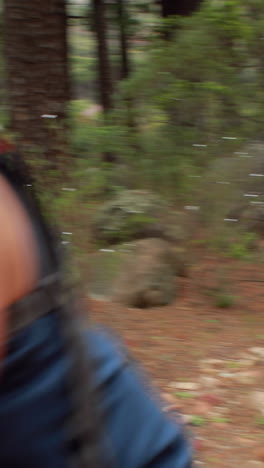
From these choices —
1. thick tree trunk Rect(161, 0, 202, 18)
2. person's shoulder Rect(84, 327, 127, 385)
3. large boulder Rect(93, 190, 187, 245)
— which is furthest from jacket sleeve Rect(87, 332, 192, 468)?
thick tree trunk Rect(161, 0, 202, 18)

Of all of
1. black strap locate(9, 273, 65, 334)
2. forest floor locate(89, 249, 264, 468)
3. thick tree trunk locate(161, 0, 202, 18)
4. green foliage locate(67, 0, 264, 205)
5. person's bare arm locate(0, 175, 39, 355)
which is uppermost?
thick tree trunk locate(161, 0, 202, 18)

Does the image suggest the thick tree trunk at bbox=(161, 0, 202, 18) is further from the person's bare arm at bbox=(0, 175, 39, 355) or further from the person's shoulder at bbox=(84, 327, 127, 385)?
the person's bare arm at bbox=(0, 175, 39, 355)

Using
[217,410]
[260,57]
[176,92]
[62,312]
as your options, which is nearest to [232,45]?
[260,57]

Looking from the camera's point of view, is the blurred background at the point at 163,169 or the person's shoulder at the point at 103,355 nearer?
the person's shoulder at the point at 103,355

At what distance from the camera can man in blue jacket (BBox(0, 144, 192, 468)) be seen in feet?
3.51

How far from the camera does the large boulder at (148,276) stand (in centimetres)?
652

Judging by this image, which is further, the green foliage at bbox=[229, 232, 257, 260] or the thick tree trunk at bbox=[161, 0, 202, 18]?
the thick tree trunk at bbox=[161, 0, 202, 18]

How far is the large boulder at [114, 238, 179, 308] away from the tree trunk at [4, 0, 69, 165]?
1886 millimetres

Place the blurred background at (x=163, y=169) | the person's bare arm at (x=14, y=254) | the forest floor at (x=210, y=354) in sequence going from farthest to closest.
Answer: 1. the blurred background at (x=163, y=169)
2. the forest floor at (x=210, y=354)
3. the person's bare arm at (x=14, y=254)

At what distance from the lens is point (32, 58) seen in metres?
6.93

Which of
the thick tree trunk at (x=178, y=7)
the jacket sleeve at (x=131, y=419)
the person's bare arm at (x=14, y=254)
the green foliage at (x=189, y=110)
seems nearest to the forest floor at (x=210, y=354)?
the green foliage at (x=189, y=110)

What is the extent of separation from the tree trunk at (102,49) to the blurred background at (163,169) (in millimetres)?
3117

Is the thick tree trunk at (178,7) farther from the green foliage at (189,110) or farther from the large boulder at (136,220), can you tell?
the large boulder at (136,220)

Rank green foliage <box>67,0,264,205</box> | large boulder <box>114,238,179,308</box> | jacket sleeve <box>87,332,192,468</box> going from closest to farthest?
jacket sleeve <box>87,332,192,468</box>
green foliage <box>67,0,264,205</box>
large boulder <box>114,238,179,308</box>
